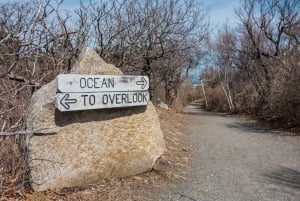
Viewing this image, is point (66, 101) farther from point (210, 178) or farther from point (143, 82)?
point (210, 178)

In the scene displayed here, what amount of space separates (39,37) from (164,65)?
1481 cm

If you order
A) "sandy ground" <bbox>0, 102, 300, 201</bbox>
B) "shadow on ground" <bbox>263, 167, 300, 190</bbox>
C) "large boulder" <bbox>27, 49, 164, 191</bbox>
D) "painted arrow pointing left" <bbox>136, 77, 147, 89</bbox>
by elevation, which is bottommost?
"shadow on ground" <bbox>263, 167, 300, 190</bbox>

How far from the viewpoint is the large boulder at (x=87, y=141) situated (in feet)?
16.8

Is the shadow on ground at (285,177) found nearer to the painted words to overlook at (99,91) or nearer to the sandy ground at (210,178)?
the sandy ground at (210,178)

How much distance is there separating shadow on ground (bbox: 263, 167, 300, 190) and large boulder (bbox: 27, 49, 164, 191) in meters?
2.03

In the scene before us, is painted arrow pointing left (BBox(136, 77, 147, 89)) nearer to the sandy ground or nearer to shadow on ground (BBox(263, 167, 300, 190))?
the sandy ground

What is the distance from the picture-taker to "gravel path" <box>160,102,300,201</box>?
5.61m

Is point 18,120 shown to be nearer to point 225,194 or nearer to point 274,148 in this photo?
point 225,194

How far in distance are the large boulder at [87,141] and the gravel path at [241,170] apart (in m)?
0.89

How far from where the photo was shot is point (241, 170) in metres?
7.06

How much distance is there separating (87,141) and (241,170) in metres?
3.19

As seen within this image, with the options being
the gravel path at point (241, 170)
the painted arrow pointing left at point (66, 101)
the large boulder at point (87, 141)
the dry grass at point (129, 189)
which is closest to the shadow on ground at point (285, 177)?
the gravel path at point (241, 170)

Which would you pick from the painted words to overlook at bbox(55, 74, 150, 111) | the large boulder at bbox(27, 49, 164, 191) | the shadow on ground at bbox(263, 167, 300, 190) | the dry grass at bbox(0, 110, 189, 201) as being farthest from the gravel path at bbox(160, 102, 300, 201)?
the painted words to overlook at bbox(55, 74, 150, 111)

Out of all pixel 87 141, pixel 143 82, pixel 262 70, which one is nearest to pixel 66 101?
pixel 87 141
